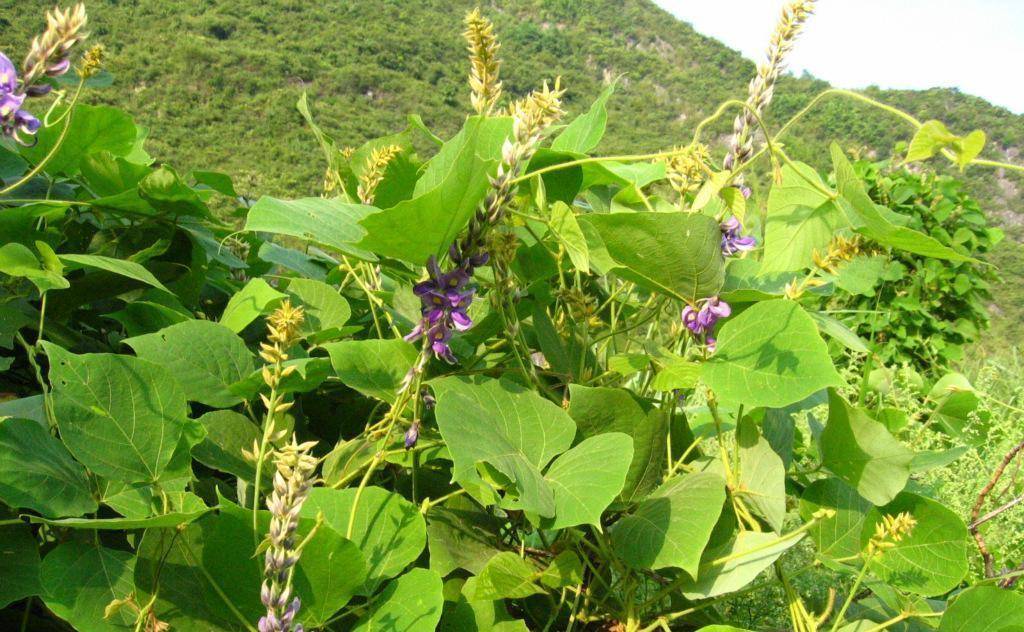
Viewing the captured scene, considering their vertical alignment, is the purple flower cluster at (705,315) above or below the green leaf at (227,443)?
above

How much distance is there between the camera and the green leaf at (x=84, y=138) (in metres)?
0.87

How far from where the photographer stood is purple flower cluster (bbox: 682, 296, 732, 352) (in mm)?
625

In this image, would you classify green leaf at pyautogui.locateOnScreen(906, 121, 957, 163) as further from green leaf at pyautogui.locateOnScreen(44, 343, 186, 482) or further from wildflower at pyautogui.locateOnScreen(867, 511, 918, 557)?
green leaf at pyautogui.locateOnScreen(44, 343, 186, 482)

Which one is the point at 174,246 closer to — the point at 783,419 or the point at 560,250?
the point at 560,250

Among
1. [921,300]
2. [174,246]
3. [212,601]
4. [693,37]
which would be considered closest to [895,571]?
[212,601]

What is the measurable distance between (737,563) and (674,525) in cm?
7

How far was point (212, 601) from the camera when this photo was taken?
1.79 feet

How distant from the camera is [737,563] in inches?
24.4

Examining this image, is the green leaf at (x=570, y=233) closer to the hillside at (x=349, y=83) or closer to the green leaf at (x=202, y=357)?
the green leaf at (x=202, y=357)

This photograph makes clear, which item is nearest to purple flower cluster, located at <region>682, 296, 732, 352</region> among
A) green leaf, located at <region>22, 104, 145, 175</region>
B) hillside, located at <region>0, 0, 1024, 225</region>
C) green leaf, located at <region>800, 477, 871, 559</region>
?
green leaf, located at <region>800, 477, 871, 559</region>

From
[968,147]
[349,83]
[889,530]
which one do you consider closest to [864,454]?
[889,530]

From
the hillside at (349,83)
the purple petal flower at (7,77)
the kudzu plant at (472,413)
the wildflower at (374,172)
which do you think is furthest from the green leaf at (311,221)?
the hillside at (349,83)

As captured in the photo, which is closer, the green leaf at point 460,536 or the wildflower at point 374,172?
the green leaf at point 460,536

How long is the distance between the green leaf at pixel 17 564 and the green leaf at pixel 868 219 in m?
0.73
